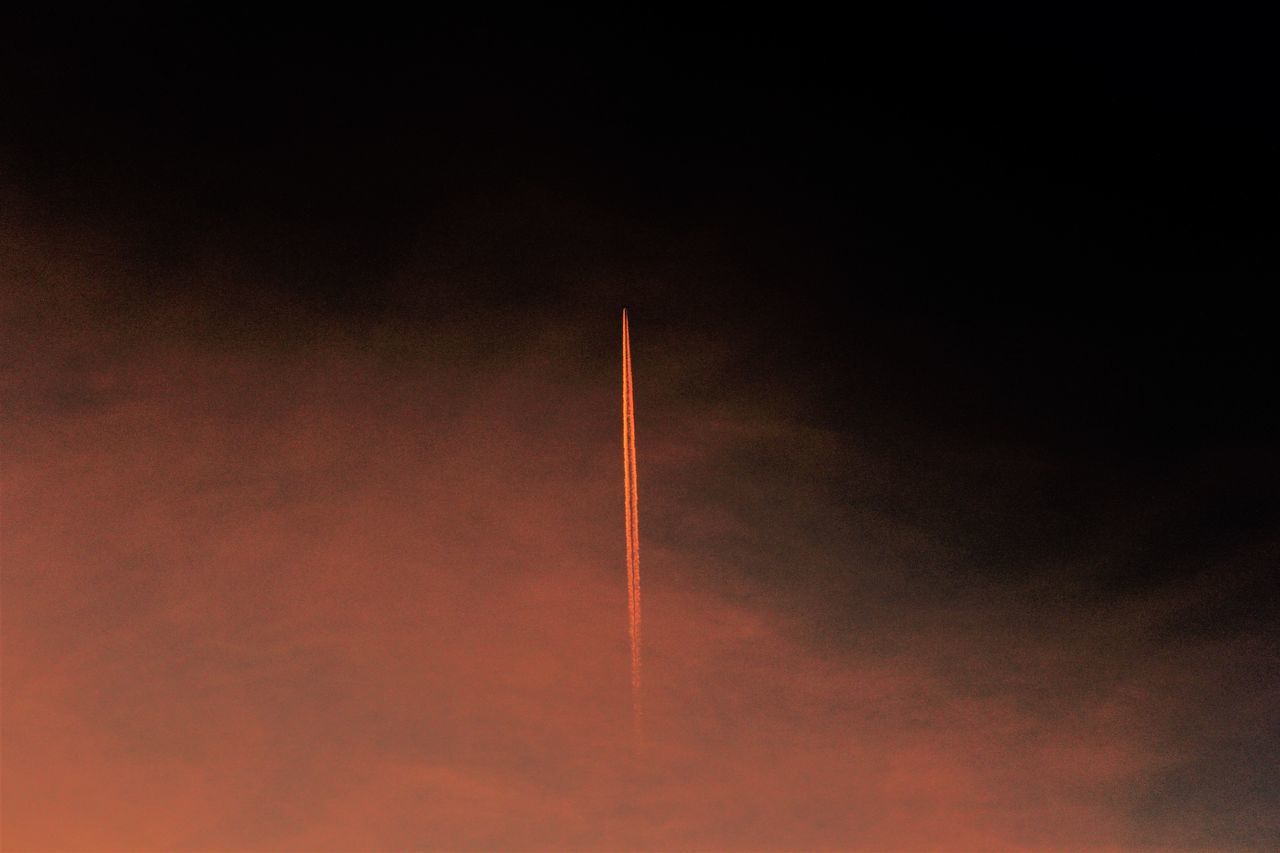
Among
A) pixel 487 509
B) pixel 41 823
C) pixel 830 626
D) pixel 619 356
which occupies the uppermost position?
pixel 619 356

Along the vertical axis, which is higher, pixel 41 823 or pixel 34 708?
pixel 34 708

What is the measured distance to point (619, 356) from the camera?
11.9m

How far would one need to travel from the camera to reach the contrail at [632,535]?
40.0 feet

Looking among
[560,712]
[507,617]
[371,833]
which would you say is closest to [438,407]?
[507,617]

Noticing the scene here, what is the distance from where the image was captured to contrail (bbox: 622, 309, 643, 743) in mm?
12180

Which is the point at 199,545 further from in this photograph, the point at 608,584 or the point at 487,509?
the point at 608,584

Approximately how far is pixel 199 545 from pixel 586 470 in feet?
11.8

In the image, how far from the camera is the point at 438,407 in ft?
39.5

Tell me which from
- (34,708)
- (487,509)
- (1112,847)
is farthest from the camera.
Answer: (1112,847)

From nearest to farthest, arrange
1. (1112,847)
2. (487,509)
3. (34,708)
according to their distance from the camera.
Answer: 1. (34,708)
2. (487,509)
3. (1112,847)

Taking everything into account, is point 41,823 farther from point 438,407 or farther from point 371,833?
point 438,407

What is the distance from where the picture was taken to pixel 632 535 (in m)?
12.5

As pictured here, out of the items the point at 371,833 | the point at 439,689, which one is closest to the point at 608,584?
the point at 439,689

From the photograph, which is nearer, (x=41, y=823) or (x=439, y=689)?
(x=41, y=823)
